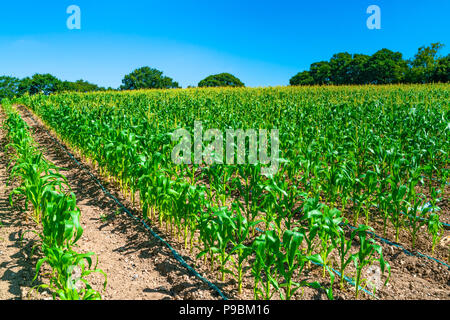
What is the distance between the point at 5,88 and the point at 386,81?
207ft

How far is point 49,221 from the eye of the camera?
2.87m

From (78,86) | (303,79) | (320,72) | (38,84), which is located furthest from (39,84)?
(320,72)

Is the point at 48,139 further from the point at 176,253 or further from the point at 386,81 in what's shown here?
the point at 386,81

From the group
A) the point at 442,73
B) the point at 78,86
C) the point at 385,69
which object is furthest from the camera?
the point at 78,86

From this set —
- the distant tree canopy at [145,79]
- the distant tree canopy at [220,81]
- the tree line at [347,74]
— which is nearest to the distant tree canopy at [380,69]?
the tree line at [347,74]

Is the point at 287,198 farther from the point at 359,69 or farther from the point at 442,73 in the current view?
the point at 359,69

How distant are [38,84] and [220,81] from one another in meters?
34.7

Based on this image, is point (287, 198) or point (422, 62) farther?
point (422, 62)

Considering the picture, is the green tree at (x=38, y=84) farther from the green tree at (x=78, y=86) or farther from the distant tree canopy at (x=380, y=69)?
the distant tree canopy at (x=380, y=69)

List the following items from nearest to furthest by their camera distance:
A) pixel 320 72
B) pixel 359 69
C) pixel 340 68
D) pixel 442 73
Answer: pixel 442 73
pixel 359 69
pixel 340 68
pixel 320 72

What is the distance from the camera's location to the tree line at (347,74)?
41656 millimetres

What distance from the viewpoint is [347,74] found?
160 ft

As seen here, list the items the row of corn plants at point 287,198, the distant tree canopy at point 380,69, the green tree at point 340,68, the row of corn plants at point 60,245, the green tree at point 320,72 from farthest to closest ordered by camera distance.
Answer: the green tree at point 320,72
the green tree at point 340,68
the distant tree canopy at point 380,69
the row of corn plants at point 287,198
the row of corn plants at point 60,245
